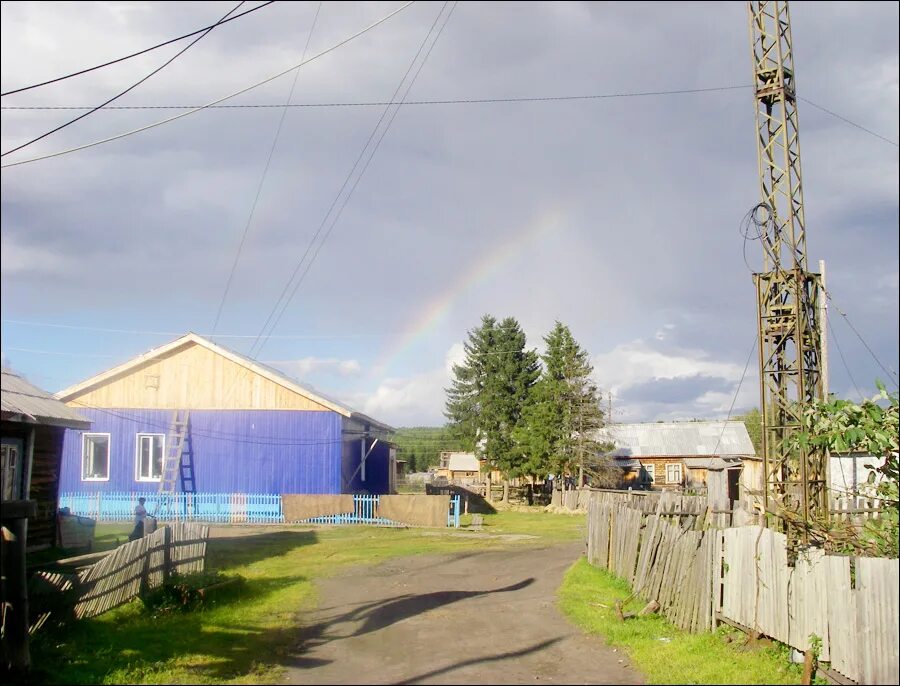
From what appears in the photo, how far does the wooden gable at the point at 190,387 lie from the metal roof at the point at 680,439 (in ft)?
114

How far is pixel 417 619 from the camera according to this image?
12.3 metres

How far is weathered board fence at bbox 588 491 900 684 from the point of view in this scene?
7680 mm

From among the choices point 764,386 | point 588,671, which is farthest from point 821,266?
point 588,671

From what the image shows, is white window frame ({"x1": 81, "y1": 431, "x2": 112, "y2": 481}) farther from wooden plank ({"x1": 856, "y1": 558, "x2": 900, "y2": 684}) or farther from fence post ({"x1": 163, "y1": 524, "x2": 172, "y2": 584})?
wooden plank ({"x1": 856, "y1": 558, "x2": 900, "y2": 684})

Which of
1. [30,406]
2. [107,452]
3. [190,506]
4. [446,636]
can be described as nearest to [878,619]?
[446,636]

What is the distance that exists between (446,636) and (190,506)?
22.3 m

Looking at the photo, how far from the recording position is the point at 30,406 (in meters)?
15.4

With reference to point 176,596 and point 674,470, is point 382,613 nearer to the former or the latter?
point 176,596

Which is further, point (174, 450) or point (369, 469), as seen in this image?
point (369, 469)

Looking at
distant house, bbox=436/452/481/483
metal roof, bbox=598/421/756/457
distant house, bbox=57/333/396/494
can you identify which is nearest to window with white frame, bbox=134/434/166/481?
distant house, bbox=57/333/396/494

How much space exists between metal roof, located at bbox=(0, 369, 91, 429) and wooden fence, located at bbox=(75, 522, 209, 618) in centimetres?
365

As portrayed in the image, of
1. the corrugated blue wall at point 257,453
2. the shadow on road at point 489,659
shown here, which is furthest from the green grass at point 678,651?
the corrugated blue wall at point 257,453

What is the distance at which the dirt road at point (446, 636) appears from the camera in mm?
9094

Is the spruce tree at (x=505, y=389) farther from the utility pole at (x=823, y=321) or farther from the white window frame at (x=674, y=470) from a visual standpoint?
the utility pole at (x=823, y=321)
